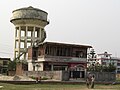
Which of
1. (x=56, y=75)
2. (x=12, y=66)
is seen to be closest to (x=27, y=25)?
(x=12, y=66)

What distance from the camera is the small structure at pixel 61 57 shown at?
2060 inches

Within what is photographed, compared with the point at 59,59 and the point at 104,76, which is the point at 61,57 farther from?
the point at 104,76

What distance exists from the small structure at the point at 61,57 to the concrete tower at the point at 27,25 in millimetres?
12499

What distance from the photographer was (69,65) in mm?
53250

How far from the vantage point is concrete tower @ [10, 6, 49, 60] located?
67.1m

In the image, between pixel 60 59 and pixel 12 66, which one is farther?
pixel 12 66

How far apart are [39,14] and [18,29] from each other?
20.5 feet

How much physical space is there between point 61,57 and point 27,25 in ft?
58.1

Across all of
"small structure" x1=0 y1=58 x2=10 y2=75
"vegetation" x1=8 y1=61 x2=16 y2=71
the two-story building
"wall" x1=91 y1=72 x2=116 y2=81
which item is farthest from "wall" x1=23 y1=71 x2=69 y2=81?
"small structure" x1=0 y1=58 x2=10 y2=75

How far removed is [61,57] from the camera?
5284 cm

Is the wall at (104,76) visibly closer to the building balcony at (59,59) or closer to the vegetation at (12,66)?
the building balcony at (59,59)

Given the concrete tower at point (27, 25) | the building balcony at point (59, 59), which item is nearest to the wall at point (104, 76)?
the building balcony at point (59, 59)

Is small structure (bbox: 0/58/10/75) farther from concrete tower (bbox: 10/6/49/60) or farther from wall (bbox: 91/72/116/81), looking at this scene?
wall (bbox: 91/72/116/81)

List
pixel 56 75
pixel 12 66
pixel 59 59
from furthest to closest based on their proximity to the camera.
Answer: pixel 12 66
pixel 59 59
pixel 56 75
